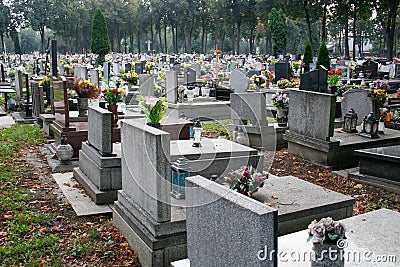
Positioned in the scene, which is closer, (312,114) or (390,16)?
(312,114)

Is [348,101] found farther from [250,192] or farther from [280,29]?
[280,29]

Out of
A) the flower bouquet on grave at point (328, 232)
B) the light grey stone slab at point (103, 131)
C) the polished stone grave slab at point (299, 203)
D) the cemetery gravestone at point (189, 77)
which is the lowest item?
the polished stone grave slab at point (299, 203)

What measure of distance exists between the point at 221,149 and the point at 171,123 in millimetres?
2303

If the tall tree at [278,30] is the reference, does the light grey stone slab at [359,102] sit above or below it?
below

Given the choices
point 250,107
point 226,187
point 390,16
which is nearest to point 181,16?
point 390,16

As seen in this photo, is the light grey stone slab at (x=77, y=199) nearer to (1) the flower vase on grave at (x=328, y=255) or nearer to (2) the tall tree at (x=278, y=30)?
(1) the flower vase on grave at (x=328, y=255)

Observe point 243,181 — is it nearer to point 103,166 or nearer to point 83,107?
point 103,166

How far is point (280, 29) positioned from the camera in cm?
4050

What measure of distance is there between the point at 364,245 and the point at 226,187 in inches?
52.3

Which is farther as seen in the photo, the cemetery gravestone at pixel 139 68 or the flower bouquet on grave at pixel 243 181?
the cemetery gravestone at pixel 139 68

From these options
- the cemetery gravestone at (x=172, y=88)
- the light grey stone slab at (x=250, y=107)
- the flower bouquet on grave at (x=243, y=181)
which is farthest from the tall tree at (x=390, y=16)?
the flower bouquet on grave at (x=243, y=181)

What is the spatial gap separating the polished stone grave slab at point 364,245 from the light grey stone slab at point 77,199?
319 centimetres

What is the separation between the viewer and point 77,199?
7.38 metres

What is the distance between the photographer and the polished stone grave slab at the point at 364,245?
13.2 ft
